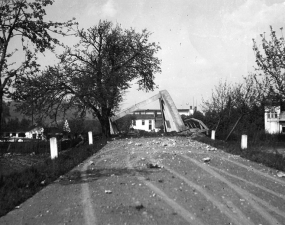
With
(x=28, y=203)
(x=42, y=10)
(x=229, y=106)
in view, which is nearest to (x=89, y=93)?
(x=229, y=106)

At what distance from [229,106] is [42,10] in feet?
65.4

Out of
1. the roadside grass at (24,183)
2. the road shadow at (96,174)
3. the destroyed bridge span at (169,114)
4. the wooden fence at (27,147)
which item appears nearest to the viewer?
the roadside grass at (24,183)

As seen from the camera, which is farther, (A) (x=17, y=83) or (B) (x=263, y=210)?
(A) (x=17, y=83)

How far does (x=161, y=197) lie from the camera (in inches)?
233

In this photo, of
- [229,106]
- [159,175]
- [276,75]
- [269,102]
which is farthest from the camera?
[229,106]

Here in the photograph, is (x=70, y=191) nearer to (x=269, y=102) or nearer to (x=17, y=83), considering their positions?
(x=17, y=83)

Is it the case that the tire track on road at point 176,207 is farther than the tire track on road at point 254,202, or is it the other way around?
the tire track on road at point 254,202

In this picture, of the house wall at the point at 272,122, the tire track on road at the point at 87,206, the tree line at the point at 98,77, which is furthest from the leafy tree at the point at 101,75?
the house wall at the point at 272,122

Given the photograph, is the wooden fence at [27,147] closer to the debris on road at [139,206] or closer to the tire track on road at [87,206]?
the tire track on road at [87,206]

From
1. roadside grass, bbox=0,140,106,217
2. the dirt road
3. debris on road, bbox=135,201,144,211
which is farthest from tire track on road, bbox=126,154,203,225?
roadside grass, bbox=0,140,106,217

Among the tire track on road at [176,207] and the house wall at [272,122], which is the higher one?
the tire track on road at [176,207]

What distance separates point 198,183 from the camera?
23.2 feet

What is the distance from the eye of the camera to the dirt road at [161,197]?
486cm

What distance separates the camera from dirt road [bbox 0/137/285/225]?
4855 mm
